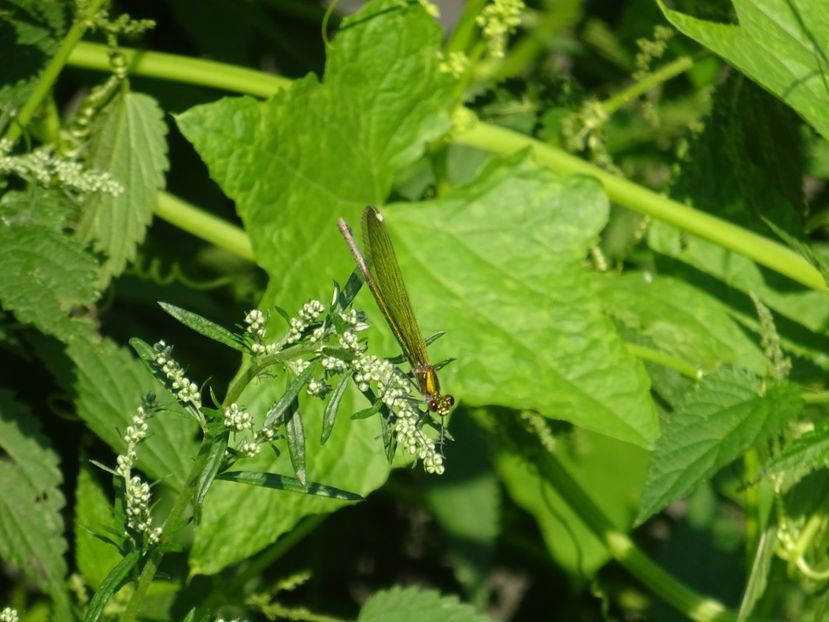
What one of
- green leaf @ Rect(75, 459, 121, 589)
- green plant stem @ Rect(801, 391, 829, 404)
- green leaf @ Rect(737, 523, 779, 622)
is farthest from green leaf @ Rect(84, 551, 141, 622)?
green plant stem @ Rect(801, 391, 829, 404)

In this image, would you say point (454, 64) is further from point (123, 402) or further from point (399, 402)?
point (399, 402)

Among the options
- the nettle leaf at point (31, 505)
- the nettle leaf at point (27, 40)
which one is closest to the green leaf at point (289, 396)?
the nettle leaf at point (31, 505)

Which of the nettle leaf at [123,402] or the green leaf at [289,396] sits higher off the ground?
the green leaf at [289,396]

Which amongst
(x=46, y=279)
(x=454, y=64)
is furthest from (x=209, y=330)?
(x=454, y=64)

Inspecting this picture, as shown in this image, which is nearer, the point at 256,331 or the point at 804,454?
the point at 256,331

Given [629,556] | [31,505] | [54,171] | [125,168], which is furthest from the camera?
[629,556]

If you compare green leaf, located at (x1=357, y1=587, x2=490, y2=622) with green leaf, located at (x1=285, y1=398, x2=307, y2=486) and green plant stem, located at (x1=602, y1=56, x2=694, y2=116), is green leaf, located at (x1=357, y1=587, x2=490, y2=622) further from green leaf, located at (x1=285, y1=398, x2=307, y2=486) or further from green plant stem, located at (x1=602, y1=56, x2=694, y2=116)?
green plant stem, located at (x1=602, y1=56, x2=694, y2=116)

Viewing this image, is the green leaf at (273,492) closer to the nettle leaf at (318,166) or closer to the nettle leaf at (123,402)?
the nettle leaf at (318,166)
